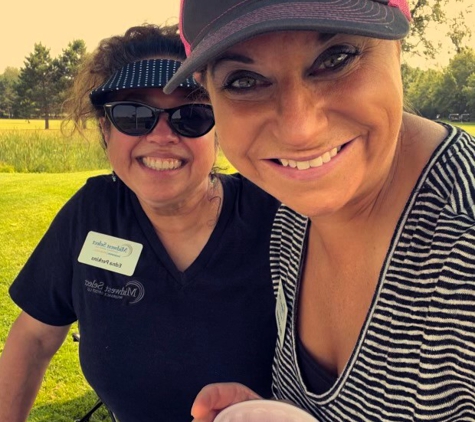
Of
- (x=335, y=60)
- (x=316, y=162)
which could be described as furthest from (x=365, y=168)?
(x=335, y=60)

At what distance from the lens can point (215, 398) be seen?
1.31 m

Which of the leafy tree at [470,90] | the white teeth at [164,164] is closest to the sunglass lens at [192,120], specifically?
the white teeth at [164,164]

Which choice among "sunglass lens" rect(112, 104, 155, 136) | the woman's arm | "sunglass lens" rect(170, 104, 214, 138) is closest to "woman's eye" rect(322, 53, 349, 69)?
"sunglass lens" rect(170, 104, 214, 138)

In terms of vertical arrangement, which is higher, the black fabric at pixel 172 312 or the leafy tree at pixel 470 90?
the leafy tree at pixel 470 90

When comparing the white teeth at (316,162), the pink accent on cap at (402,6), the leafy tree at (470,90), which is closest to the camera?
the pink accent on cap at (402,6)

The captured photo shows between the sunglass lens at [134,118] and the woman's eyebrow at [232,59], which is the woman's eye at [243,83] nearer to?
the woman's eyebrow at [232,59]

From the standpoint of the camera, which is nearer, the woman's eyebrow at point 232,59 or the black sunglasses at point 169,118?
the woman's eyebrow at point 232,59

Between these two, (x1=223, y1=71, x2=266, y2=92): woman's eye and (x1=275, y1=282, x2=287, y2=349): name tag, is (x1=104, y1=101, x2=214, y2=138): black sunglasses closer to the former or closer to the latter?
(x1=275, y1=282, x2=287, y2=349): name tag

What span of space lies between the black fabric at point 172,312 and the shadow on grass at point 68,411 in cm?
173

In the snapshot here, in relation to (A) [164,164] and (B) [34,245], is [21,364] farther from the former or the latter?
(B) [34,245]

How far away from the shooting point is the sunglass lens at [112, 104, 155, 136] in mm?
1903

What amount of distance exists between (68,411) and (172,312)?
2.32m

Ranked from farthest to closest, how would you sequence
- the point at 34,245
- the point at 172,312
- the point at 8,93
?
the point at 8,93 < the point at 34,245 < the point at 172,312

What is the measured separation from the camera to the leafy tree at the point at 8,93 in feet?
173
